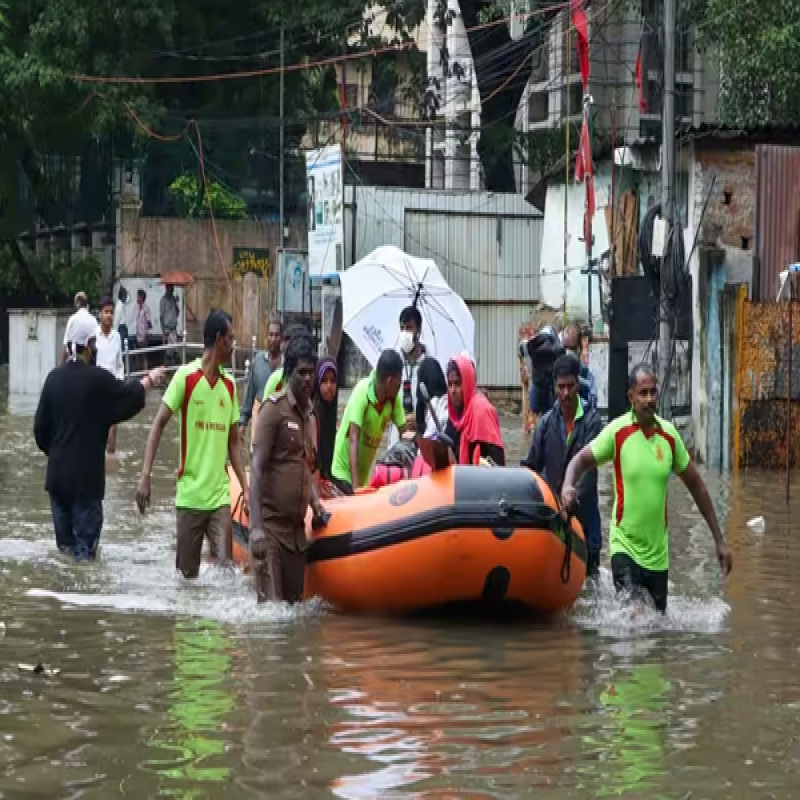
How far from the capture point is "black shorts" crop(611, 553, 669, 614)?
10.3m

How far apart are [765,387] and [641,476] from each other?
422 inches

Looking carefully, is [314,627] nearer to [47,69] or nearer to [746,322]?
[746,322]

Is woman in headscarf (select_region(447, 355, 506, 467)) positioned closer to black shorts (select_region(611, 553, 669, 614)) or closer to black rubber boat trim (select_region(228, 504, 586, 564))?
black rubber boat trim (select_region(228, 504, 586, 564))

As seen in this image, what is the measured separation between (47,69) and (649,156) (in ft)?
53.6

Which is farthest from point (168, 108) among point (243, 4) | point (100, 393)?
point (100, 393)

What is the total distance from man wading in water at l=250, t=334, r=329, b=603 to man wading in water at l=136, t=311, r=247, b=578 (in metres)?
0.94

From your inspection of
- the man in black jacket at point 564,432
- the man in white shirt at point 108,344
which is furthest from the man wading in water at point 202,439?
the man in white shirt at point 108,344

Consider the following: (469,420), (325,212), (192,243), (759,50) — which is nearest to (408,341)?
(469,420)

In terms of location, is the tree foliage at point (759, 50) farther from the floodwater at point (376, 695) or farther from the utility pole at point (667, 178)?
the floodwater at point (376, 695)

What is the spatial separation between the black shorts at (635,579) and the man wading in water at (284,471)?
174 centimetres

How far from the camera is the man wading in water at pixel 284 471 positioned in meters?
10.5

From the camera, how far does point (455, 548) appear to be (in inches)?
413

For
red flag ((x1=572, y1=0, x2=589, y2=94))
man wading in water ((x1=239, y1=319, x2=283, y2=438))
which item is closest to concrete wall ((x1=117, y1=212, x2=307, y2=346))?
red flag ((x1=572, y1=0, x2=589, y2=94))

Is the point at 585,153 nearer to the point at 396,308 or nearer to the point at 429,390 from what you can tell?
the point at 396,308
